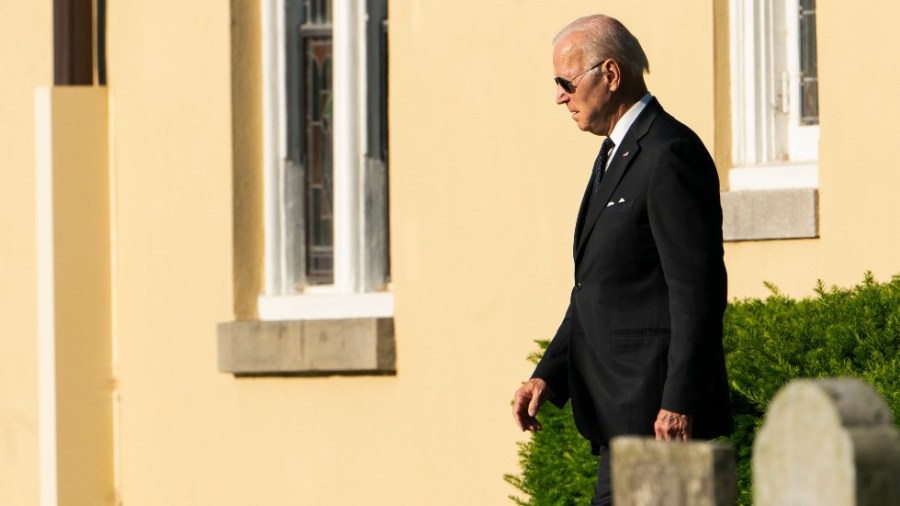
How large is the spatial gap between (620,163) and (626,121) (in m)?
0.12

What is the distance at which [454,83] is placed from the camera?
29.7 ft

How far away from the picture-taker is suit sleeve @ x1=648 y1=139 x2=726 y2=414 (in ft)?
16.1

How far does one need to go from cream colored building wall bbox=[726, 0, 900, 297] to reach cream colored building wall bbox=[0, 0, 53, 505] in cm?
426

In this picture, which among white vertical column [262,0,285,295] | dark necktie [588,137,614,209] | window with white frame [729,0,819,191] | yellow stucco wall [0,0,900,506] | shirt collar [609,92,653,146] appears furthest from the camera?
white vertical column [262,0,285,295]

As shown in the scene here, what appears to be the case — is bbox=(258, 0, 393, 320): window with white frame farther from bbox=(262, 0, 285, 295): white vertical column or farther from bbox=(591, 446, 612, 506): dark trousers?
bbox=(591, 446, 612, 506): dark trousers

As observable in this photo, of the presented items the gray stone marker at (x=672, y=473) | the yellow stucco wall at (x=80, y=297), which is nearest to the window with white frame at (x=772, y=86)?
the yellow stucco wall at (x=80, y=297)

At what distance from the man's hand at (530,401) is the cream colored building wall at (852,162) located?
2485 mm

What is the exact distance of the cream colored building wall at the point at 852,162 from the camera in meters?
7.61

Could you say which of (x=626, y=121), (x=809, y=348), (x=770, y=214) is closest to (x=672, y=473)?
(x=626, y=121)

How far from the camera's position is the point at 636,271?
16.9ft

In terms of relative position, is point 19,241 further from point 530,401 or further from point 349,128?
point 530,401

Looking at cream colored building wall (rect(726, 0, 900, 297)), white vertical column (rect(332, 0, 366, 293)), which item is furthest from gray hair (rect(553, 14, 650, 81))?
white vertical column (rect(332, 0, 366, 293))

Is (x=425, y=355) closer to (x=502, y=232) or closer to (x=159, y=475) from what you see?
(x=502, y=232)

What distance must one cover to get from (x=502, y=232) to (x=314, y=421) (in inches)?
53.9
